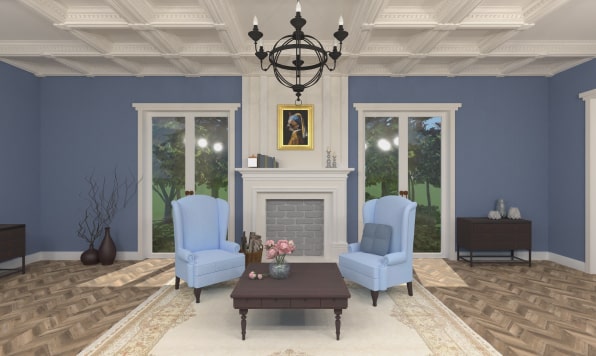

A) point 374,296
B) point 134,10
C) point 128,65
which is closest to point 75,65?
point 128,65

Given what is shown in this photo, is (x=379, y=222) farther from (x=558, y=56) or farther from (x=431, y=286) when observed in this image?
(x=558, y=56)

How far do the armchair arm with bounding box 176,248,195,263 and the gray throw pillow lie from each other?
212 cm

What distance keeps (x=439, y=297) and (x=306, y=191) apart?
2.64 metres

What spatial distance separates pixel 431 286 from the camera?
4.59m

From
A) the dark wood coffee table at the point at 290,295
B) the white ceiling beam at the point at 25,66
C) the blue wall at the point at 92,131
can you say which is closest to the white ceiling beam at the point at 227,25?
the blue wall at the point at 92,131

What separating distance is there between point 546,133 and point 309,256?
15.4 feet

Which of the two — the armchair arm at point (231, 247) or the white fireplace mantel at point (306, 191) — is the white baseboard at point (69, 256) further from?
the armchair arm at point (231, 247)

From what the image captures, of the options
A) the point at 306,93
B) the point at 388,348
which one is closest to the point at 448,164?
the point at 306,93

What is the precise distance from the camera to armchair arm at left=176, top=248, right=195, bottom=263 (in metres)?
4.01

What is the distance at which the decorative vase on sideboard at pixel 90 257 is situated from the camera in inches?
223

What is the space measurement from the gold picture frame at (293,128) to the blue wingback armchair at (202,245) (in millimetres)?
1832

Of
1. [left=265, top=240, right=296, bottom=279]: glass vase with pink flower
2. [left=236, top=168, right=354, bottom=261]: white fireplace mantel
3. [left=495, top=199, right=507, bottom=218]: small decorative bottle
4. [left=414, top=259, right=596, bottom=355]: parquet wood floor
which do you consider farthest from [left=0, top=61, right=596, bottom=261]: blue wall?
[left=265, top=240, right=296, bottom=279]: glass vase with pink flower

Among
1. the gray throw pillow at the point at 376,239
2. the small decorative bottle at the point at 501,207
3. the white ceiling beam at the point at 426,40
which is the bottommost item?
the gray throw pillow at the point at 376,239

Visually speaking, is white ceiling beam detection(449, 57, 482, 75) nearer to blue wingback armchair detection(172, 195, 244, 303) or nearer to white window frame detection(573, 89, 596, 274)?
white window frame detection(573, 89, 596, 274)
